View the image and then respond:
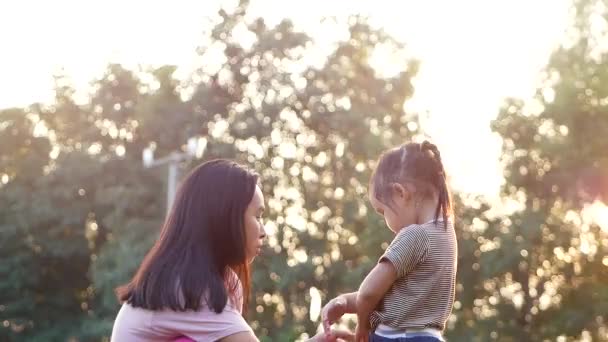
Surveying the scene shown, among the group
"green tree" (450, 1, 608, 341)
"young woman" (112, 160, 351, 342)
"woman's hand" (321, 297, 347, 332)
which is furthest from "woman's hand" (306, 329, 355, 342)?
"green tree" (450, 1, 608, 341)

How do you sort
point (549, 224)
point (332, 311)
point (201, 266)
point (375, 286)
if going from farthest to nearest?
point (549, 224) < point (332, 311) < point (375, 286) < point (201, 266)

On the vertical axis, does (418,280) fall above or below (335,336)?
above

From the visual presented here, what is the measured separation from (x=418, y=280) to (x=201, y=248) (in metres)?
0.67

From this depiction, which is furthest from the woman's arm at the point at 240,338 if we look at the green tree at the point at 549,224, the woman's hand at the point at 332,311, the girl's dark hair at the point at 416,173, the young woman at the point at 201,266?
the green tree at the point at 549,224

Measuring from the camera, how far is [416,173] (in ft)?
9.78

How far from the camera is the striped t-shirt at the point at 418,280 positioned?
9.68 feet

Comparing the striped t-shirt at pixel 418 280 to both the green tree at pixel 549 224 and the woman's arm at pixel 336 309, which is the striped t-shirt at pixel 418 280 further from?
the green tree at pixel 549 224

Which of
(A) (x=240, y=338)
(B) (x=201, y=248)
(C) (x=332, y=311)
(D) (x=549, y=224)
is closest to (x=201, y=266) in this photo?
(B) (x=201, y=248)

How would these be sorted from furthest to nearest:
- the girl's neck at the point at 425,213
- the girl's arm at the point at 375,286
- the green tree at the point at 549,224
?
the green tree at the point at 549,224
the girl's neck at the point at 425,213
the girl's arm at the point at 375,286

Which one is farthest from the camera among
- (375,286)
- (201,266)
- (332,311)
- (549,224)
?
(549,224)

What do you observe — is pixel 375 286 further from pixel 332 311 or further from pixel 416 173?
pixel 416 173

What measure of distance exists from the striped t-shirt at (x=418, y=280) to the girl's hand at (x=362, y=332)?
3cm

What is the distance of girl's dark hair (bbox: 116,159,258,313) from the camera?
2.65m

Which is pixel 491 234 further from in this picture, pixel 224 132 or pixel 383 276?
pixel 383 276
